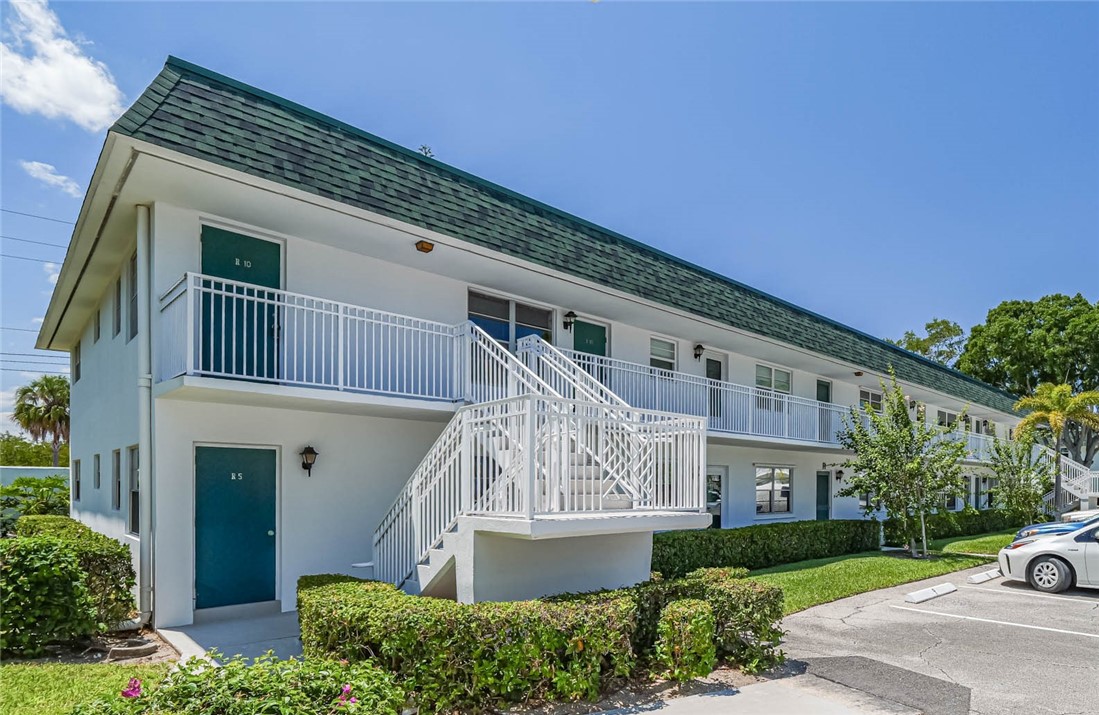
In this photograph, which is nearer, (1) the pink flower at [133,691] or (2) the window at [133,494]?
(1) the pink flower at [133,691]

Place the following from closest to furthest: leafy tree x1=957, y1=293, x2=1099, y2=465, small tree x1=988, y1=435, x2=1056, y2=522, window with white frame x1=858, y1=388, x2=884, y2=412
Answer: small tree x1=988, y1=435, x2=1056, y2=522 → window with white frame x1=858, y1=388, x2=884, y2=412 → leafy tree x1=957, y1=293, x2=1099, y2=465

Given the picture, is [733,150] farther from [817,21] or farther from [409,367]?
[409,367]

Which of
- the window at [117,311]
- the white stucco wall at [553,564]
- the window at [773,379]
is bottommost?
the white stucco wall at [553,564]

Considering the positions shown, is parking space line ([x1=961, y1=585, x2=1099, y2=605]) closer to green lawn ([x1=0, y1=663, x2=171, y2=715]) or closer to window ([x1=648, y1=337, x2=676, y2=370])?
window ([x1=648, y1=337, x2=676, y2=370])

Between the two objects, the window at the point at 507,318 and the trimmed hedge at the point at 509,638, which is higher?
the window at the point at 507,318

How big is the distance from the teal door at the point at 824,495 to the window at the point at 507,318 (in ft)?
40.4

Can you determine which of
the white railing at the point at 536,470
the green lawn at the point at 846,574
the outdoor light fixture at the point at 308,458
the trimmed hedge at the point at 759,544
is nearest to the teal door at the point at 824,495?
the trimmed hedge at the point at 759,544

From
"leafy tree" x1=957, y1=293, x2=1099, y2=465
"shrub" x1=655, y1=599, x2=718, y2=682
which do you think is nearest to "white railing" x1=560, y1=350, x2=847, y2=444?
"shrub" x1=655, y1=599, x2=718, y2=682

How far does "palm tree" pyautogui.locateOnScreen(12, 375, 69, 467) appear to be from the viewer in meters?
46.3

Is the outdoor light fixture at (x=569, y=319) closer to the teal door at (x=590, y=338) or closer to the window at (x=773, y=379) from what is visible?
the teal door at (x=590, y=338)

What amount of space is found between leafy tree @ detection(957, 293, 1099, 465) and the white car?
2836 centimetres

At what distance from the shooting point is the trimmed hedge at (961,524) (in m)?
17.3

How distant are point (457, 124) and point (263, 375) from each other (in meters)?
8.48

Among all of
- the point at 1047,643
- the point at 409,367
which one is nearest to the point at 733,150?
the point at 409,367
